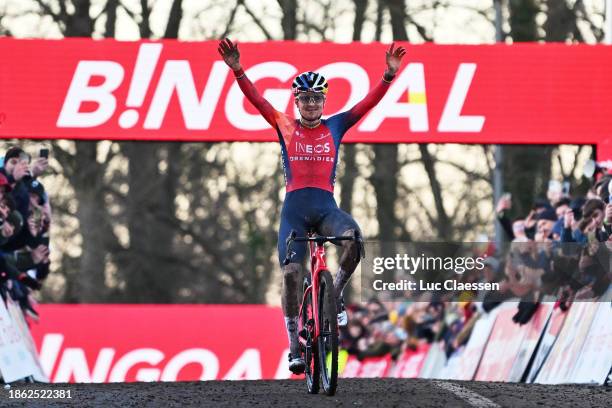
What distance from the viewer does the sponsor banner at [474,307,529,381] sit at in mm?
12414

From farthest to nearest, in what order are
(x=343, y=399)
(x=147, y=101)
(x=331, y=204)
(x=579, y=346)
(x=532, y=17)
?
(x=532, y=17) < (x=147, y=101) < (x=579, y=346) < (x=331, y=204) < (x=343, y=399)

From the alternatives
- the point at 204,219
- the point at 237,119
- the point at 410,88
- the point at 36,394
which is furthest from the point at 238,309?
the point at 204,219

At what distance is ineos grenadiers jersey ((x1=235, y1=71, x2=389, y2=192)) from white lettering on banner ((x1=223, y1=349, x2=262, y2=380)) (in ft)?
20.7

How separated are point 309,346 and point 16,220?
623 centimetres

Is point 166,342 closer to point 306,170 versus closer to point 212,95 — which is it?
point 212,95

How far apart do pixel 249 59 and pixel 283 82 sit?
18.4 inches

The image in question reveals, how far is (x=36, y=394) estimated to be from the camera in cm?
944

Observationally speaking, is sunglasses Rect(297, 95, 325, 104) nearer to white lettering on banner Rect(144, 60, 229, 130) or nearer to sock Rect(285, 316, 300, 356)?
sock Rect(285, 316, 300, 356)

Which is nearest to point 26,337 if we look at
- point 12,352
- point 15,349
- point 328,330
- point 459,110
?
point 15,349

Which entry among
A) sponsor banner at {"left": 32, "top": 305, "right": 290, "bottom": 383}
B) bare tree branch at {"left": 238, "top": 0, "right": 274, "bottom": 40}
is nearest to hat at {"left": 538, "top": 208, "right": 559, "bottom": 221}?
sponsor banner at {"left": 32, "top": 305, "right": 290, "bottom": 383}

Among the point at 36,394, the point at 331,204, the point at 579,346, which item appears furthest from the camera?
the point at 579,346

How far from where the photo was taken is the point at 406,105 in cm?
1440

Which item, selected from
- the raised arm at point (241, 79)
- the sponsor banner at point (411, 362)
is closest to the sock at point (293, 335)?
the raised arm at point (241, 79)

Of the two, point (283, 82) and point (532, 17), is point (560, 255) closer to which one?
point (283, 82)
